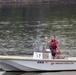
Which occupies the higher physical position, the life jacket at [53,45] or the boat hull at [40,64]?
the life jacket at [53,45]

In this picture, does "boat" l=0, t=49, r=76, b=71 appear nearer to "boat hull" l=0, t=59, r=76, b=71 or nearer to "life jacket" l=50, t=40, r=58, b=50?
"boat hull" l=0, t=59, r=76, b=71

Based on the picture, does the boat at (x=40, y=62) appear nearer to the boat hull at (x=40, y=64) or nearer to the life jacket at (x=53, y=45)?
the boat hull at (x=40, y=64)

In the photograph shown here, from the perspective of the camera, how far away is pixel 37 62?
23.2 m

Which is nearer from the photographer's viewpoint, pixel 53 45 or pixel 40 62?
pixel 40 62

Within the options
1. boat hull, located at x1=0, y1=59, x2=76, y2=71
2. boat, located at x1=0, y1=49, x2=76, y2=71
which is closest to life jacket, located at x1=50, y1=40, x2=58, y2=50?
boat, located at x1=0, y1=49, x2=76, y2=71

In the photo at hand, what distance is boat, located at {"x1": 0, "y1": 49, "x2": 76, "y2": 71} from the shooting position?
2312 cm

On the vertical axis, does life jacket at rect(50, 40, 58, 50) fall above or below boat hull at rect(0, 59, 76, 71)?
above

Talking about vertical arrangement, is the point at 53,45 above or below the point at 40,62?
above

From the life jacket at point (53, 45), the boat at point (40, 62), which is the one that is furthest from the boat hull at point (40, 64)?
the life jacket at point (53, 45)

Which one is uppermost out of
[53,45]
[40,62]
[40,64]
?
[53,45]

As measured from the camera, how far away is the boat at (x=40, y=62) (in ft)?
75.9

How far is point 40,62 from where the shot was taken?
2323 centimetres

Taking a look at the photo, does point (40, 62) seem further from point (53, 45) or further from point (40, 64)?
point (53, 45)

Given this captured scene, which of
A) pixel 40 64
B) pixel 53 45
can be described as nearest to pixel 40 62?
pixel 40 64
